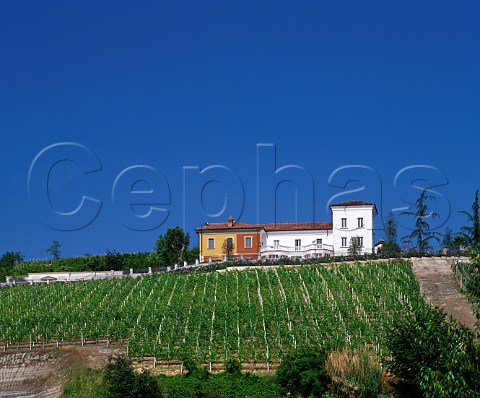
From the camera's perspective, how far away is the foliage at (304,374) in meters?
24.6

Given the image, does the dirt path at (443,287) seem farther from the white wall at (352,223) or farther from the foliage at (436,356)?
the white wall at (352,223)

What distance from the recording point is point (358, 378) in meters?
23.6

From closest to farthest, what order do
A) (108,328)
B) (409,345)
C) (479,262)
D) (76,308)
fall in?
(479,262) → (409,345) → (108,328) → (76,308)

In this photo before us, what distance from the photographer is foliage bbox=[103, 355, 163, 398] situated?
69.1 ft

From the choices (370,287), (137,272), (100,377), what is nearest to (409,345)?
(100,377)

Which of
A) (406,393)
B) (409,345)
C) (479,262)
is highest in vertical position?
(479,262)

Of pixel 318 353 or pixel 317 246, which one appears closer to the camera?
pixel 318 353

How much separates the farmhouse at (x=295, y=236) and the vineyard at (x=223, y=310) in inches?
543

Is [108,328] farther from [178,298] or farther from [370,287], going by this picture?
[370,287]

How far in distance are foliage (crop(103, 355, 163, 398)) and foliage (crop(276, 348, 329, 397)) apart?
5.39m

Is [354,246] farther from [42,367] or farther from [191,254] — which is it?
[42,367]

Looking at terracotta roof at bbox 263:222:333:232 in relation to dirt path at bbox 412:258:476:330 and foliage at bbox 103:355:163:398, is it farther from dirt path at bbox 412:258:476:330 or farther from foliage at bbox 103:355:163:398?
foliage at bbox 103:355:163:398

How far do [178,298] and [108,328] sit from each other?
741 centimetres

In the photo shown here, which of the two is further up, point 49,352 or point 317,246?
point 317,246
